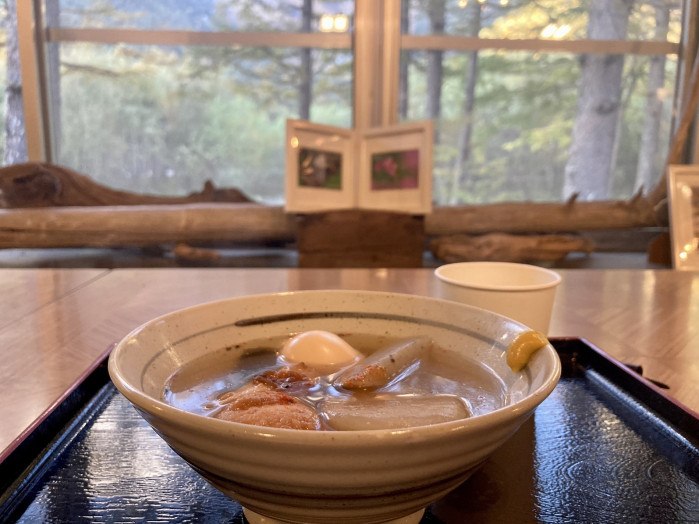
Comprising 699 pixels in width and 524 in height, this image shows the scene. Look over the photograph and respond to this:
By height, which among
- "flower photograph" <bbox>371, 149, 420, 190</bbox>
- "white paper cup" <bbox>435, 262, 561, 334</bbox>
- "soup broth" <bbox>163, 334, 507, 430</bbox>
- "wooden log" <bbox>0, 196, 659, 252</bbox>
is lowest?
"wooden log" <bbox>0, 196, 659, 252</bbox>

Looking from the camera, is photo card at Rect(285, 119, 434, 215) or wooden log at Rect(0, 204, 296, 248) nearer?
photo card at Rect(285, 119, 434, 215)

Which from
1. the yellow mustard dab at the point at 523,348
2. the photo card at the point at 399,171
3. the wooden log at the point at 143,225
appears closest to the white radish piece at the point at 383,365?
the yellow mustard dab at the point at 523,348

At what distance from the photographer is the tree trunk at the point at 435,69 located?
4.21m

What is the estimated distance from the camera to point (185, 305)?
5.02ft

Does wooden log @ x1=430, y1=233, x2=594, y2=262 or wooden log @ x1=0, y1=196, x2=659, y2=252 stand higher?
wooden log @ x1=0, y1=196, x2=659, y2=252

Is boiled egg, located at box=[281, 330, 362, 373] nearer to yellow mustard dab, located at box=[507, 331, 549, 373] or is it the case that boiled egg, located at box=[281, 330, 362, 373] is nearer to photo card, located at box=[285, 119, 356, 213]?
yellow mustard dab, located at box=[507, 331, 549, 373]

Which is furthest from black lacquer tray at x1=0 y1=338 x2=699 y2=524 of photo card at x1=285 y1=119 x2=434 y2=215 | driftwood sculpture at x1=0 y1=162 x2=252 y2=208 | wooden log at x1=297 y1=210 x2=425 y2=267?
driftwood sculpture at x1=0 y1=162 x2=252 y2=208

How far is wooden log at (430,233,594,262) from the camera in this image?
3.54 meters

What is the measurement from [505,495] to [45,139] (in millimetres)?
4736

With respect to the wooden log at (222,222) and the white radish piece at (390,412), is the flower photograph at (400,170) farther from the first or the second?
the white radish piece at (390,412)

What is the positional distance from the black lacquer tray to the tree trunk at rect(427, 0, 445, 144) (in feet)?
12.5

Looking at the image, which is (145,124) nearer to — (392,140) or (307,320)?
(392,140)

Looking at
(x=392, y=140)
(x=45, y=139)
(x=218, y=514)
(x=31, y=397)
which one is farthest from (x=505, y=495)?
(x=45, y=139)

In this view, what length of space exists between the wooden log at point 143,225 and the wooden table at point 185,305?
62.3 inches
